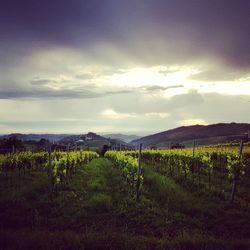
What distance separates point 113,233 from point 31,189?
777 centimetres

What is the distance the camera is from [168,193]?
12.4 m

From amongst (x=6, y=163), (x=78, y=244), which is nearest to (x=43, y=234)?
(x=78, y=244)

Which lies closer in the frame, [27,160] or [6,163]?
[6,163]

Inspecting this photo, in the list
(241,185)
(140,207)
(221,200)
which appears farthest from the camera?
(241,185)

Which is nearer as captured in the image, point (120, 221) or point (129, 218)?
point (120, 221)

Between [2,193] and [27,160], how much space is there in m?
9.49

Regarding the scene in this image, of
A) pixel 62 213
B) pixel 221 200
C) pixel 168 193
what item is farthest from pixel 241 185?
pixel 62 213

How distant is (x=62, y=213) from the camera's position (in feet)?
33.5

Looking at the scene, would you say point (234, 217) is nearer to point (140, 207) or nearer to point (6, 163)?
point (140, 207)

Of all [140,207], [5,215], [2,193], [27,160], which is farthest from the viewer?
[27,160]

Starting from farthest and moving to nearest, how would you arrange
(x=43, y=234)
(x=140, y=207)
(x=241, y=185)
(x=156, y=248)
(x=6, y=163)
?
(x=6, y=163)
(x=241, y=185)
(x=140, y=207)
(x=43, y=234)
(x=156, y=248)

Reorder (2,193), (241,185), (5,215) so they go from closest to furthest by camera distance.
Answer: (5,215), (2,193), (241,185)

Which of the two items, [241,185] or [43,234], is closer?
[43,234]

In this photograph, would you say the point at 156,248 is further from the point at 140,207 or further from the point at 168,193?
the point at 168,193
